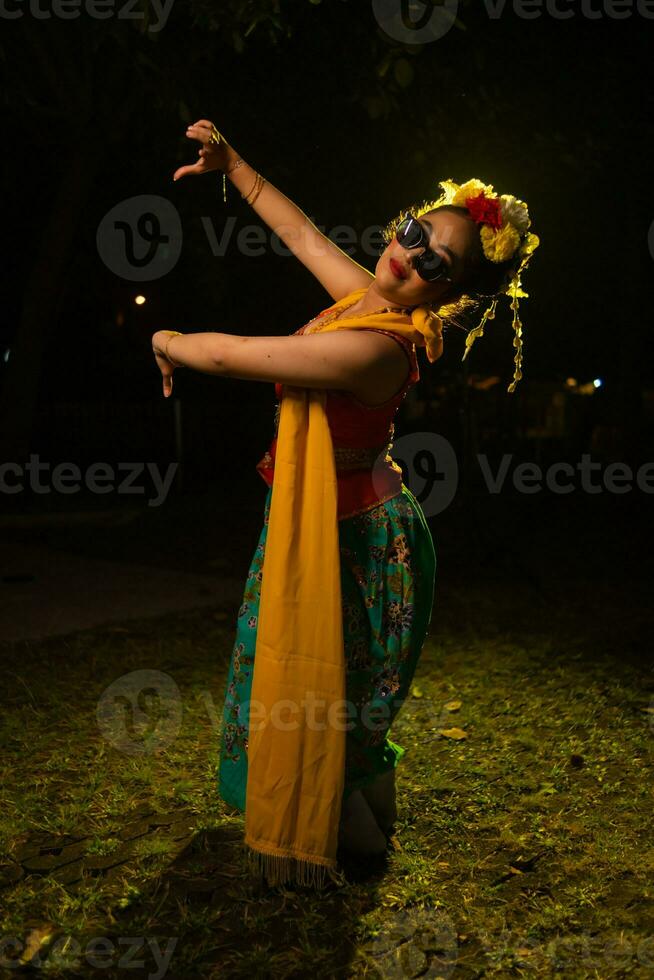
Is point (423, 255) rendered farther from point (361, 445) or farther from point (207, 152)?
point (207, 152)

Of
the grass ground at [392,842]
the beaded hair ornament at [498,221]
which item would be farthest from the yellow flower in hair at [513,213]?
the grass ground at [392,842]

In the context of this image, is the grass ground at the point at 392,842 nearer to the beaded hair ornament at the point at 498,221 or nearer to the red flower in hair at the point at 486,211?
the beaded hair ornament at the point at 498,221

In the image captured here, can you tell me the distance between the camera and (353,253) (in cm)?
857

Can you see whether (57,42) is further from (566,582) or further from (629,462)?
(629,462)

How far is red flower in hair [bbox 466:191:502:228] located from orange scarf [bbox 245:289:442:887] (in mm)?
283

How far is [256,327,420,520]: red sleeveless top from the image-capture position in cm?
234

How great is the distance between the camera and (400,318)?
2326 mm

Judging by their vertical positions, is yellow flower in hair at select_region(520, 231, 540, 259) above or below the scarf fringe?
above

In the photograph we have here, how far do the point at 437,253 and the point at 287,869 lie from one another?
5.64 feet

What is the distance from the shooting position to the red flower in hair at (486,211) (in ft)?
7.54

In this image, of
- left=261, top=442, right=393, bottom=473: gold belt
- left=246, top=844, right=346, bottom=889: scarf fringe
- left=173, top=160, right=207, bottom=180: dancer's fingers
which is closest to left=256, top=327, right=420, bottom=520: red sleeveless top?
left=261, top=442, right=393, bottom=473: gold belt

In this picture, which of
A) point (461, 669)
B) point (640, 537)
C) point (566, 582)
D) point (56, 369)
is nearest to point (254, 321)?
point (56, 369)

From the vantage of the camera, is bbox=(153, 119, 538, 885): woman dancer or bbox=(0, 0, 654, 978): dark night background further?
bbox=(0, 0, 654, 978): dark night background

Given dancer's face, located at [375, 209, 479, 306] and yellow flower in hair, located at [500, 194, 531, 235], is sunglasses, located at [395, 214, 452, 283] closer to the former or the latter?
dancer's face, located at [375, 209, 479, 306]
